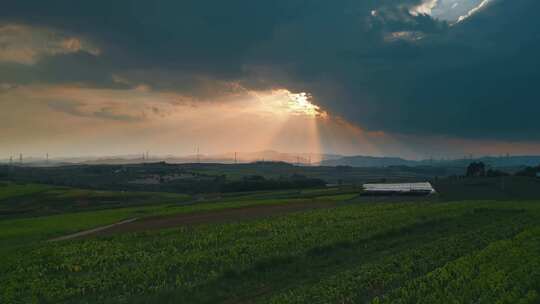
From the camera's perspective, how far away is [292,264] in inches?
1077

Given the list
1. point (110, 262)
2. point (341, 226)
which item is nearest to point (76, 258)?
point (110, 262)

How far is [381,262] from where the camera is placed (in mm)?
25375

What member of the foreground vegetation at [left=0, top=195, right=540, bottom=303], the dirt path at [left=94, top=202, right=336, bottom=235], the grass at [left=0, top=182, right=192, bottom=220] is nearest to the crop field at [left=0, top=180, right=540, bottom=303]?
the foreground vegetation at [left=0, top=195, right=540, bottom=303]

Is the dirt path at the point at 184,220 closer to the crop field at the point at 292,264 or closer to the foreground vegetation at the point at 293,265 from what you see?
the crop field at the point at 292,264

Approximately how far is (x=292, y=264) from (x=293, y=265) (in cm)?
24

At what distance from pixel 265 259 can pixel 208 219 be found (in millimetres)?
27346

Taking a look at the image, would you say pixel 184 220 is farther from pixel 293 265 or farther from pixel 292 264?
pixel 293 265

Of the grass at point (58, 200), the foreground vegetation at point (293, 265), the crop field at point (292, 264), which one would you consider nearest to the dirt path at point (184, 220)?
the crop field at point (292, 264)

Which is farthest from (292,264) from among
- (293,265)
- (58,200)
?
(58,200)

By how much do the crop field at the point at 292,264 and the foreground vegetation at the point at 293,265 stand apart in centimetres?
7

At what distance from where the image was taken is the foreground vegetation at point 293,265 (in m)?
19.4

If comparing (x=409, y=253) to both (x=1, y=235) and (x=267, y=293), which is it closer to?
(x=267, y=293)

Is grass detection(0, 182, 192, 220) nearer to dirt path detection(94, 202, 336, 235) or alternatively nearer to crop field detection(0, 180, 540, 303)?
dirt path detection(94, 202, 336, 235)

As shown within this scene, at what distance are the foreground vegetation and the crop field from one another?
68 millimetres
